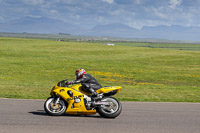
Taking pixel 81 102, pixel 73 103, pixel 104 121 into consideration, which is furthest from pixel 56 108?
pixel 104 121

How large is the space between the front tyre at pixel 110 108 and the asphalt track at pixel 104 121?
0.18m

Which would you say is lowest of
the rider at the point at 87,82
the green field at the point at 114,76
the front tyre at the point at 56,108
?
the green field at the point at 114,76

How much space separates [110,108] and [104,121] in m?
0.60

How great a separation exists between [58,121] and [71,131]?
1290 mm

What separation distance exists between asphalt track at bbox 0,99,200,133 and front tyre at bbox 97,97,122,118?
0.59 feet

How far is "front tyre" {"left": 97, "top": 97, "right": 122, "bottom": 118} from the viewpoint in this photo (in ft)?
32.7

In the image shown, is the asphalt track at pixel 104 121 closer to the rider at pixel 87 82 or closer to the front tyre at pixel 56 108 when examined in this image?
the front tyre at pixel 56 108

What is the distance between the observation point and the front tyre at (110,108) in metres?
9.97

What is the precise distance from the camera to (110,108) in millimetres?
10070

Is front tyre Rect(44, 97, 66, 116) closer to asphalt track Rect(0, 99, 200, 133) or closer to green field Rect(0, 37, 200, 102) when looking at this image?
asphalt track Rect(0, 99, 200, 133)

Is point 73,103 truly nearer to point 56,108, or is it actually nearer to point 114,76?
point 56,108

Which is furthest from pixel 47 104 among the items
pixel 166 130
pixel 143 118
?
pixel 166 130

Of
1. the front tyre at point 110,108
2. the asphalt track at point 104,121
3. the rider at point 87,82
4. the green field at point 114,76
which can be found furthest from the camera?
the green field at point 114,76

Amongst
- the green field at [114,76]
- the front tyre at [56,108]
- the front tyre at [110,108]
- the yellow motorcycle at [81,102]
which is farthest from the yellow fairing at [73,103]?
the green field at [114,76]
